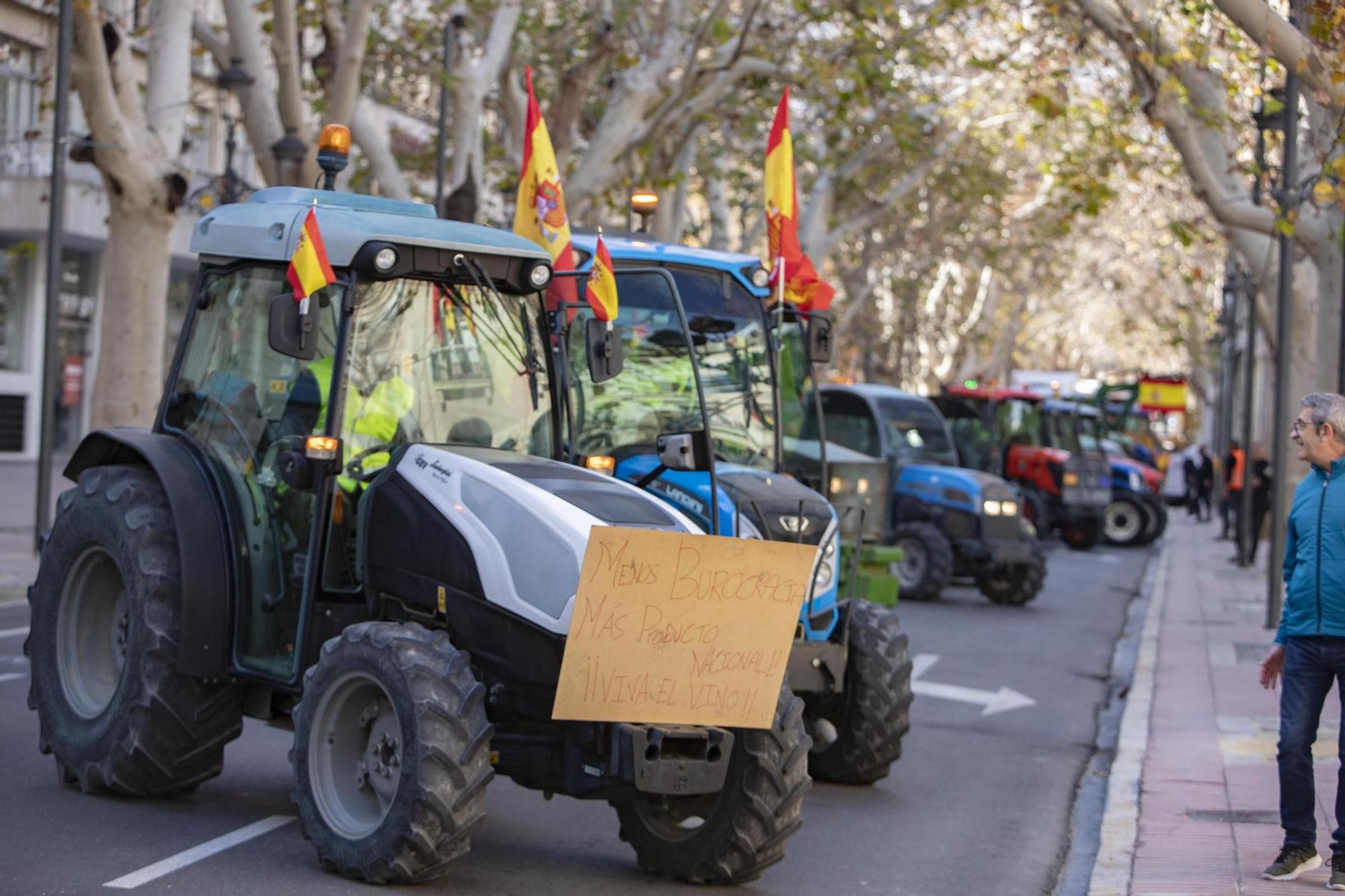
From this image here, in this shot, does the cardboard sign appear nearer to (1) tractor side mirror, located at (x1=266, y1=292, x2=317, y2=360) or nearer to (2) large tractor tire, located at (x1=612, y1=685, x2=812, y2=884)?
(2) large tractor tire, located at (x1=612, y1=685, x2=812, y2=884)

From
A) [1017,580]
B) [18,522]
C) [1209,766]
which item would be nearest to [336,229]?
[1209,766]

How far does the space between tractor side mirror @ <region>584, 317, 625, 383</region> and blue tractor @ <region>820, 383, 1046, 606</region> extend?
13.5 m

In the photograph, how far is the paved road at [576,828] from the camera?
654 cm

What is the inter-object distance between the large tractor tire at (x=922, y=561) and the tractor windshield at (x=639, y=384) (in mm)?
11261

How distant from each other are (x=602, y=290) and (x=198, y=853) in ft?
8.81

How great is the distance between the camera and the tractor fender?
23.7 feet

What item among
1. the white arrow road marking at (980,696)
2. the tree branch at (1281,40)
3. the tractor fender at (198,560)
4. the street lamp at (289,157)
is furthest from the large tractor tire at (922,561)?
the tractor fender at (198,560)

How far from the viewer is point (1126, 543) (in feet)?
116

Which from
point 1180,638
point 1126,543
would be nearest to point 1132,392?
point 1126,543

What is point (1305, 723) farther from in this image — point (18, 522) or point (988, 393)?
point (988, 393)

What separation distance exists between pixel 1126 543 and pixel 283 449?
29.8m

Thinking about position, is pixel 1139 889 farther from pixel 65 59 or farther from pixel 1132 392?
pixel 1132 392

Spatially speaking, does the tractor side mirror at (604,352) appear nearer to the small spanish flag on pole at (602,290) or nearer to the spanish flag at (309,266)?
the small spanish flag on pole at (602,290)

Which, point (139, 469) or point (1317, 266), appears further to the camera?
point (1317, 266)
